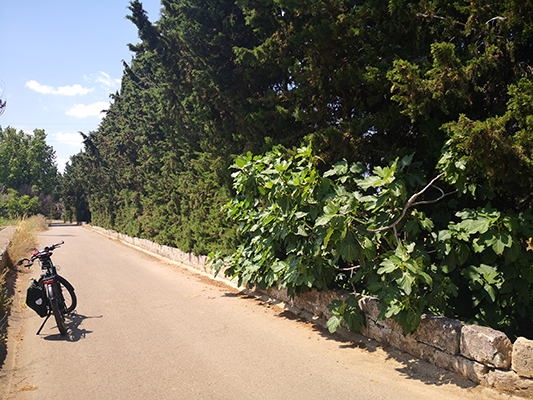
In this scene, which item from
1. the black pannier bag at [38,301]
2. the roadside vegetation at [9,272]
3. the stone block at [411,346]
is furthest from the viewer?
the roadside vegetation at [9,272]

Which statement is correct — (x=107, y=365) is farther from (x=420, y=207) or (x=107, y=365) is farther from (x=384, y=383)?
(x=420, y=207)

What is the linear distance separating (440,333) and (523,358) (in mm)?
841

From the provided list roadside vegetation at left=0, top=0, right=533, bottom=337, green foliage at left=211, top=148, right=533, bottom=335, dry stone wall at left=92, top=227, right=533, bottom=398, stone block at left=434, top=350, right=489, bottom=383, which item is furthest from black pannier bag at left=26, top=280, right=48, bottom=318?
stone block at left=434, top=350, right=489, bottom=383

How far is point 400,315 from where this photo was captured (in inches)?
171

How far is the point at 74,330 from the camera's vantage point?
6199 mm

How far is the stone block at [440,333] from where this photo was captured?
13.3 ft

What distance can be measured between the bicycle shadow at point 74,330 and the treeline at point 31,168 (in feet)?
227

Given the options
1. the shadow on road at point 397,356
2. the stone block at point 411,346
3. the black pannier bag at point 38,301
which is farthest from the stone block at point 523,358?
the black pannier bag at point 38,301

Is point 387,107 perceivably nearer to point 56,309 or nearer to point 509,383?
point 509,383

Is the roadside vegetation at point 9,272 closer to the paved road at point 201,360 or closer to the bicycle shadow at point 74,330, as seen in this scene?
the paved road at point 201,360

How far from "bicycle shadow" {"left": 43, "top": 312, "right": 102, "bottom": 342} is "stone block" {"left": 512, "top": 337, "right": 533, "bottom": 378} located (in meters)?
5.74

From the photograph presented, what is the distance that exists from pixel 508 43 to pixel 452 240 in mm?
2285

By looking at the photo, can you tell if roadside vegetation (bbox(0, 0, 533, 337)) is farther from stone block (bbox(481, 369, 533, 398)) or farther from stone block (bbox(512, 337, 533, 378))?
stone block (bbox(481, 369, 533, 398))

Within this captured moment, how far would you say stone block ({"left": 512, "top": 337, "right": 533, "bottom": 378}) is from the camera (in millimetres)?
3469
